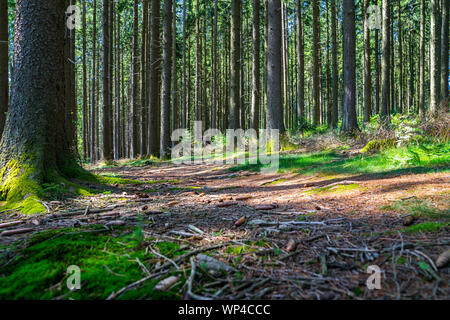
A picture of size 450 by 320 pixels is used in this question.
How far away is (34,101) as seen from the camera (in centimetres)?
387

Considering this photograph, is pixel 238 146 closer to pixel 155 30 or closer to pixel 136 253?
pixel 155 30

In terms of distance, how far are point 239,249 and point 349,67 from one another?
1082cm

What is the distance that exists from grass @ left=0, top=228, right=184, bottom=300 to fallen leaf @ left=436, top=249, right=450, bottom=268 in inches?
59.7

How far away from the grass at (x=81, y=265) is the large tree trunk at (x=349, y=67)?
10129 mm

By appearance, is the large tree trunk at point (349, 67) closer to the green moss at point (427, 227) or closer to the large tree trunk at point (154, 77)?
the large tree trunk at point (154, 77)

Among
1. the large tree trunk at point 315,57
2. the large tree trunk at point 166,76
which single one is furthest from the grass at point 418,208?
the large tree trunk at point 315,57

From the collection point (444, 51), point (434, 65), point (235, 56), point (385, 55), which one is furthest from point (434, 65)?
point (235, 56)

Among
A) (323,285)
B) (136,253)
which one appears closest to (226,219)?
(136,253)

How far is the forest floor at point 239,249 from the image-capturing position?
148cm

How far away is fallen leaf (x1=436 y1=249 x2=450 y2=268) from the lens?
5.14 feet

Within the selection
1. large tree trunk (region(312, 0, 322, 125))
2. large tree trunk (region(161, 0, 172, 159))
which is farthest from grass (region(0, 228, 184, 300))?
large tree trunk (region(312, 0, 322, 125))

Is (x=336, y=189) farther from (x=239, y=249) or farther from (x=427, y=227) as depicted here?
(x=239, y=249)

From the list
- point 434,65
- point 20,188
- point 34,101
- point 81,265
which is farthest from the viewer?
point 434,65
